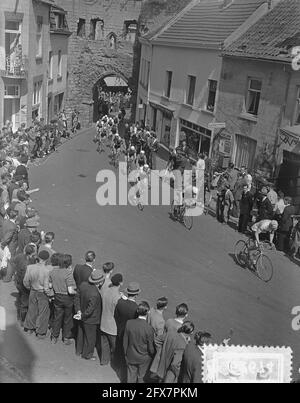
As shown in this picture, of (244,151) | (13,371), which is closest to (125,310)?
(13,371)

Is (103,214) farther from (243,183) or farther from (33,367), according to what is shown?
(33,367)

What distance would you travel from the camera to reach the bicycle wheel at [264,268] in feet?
38.4

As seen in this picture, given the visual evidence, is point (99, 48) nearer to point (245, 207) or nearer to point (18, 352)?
point (245, 207)

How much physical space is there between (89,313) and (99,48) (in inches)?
1226

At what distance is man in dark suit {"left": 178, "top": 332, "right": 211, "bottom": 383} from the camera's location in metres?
6.69

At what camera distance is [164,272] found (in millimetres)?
11945

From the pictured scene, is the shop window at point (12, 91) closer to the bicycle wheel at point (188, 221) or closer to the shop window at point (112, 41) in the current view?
the bicycle wheel at point (188, 221)

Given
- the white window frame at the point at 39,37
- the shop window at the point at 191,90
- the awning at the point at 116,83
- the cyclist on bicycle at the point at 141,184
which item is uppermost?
the white window frame at the point at 39,37

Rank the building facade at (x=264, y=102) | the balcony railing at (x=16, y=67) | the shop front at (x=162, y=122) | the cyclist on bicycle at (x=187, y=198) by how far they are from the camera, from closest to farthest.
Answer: the cyclist on bicycle at (x=187, y=198) → the building facade at (x=264, y=102) → the balcony railing at (x=16, y=67) → the shop front at (x=162, y=122)

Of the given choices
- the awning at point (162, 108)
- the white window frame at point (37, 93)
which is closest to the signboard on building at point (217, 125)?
the awning at point (162, 108)

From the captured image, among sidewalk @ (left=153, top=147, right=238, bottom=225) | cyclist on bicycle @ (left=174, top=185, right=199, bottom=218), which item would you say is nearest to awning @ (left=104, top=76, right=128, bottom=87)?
sidewalk @ (left=153, top=147, right=238, bottom=225)

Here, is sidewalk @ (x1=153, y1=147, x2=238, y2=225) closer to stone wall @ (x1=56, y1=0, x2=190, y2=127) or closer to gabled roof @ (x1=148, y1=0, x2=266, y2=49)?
gabled roof @ (x1=148, y1=0, x2=266, y2=49)

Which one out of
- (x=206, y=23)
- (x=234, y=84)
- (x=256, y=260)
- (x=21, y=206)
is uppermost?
(x=206, y=23)

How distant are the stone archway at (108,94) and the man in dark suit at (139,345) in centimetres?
3167
